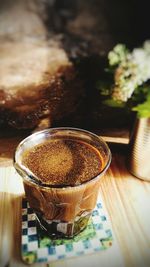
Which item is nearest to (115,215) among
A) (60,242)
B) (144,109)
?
(60,242)

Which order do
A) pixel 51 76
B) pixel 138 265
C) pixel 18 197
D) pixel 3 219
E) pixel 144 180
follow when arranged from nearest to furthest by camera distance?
pixel 138 265
pixel 3 219
pixel 18 197
pixel 144 180
pixel 51 76

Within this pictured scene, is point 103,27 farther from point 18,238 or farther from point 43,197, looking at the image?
point 18,238

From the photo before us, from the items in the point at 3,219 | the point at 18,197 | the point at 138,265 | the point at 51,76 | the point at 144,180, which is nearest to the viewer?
the point at 138,265

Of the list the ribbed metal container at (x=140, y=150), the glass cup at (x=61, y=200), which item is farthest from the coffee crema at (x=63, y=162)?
the ribbed metal container at (x=140, y=150)

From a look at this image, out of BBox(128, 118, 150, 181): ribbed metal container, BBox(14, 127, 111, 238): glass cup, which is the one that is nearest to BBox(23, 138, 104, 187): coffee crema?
BBox(14, 127, 111, 238): glass cup

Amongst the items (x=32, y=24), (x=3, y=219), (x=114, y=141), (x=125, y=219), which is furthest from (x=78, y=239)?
(x=32, y=24)

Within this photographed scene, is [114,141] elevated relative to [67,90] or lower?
lower

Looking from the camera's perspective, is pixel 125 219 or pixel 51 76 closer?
pixel 125 219

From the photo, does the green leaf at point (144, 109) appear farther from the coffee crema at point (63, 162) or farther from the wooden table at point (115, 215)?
the wooden table at point (115, 215)
